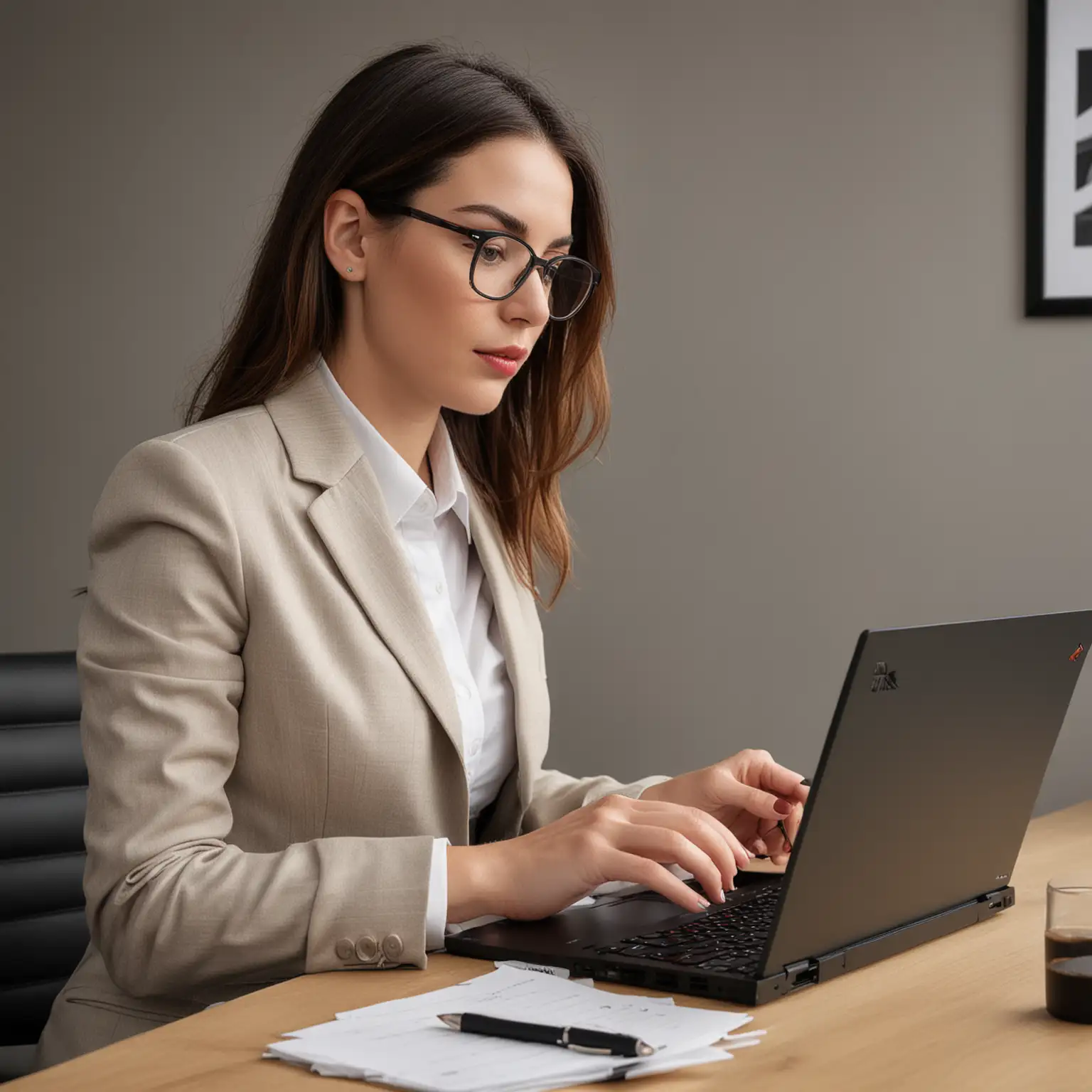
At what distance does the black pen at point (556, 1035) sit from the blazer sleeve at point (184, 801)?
199 millimetres

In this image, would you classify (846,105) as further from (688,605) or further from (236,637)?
(236,637)

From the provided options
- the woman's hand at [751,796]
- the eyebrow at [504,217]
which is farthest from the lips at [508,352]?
the woman's hand at [751,796]

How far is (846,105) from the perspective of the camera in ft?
7.98

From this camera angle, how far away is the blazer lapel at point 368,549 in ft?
4.37

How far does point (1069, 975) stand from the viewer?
929mm

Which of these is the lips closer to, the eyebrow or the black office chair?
the eyebrow

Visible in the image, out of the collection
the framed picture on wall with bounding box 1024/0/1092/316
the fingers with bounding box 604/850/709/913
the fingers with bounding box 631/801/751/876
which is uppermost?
the framed picture on wall with bounding box 1024/0/1092/316

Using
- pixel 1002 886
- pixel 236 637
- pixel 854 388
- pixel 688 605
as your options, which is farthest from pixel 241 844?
pixel 854 388

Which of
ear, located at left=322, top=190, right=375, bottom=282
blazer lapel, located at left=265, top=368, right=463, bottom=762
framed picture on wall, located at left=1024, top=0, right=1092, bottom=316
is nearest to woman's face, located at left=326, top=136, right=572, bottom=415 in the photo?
ear, located at left=322, top=190, right=375, bottom=282

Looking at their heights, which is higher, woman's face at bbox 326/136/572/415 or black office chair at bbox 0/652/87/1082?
woman's face at bbox 326/136/572/415

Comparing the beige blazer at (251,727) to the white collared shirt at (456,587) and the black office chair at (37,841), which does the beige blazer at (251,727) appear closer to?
the white collared shirt at (456,587)

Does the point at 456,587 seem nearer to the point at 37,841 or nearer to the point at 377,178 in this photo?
the point at 377,178

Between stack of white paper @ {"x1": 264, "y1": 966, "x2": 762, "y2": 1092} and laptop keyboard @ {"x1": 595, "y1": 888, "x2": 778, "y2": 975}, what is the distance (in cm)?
6

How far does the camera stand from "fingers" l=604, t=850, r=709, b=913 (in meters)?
1.05
